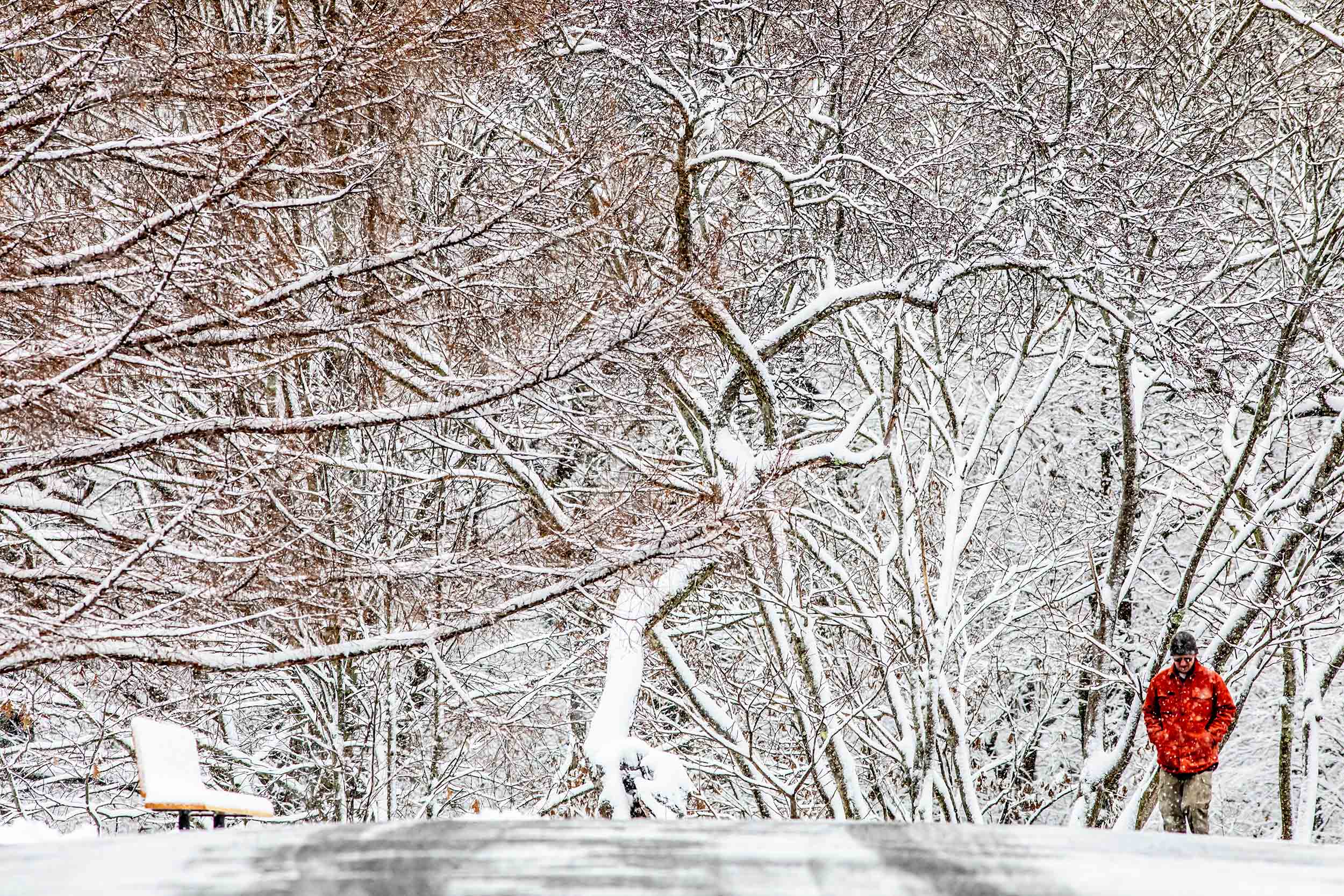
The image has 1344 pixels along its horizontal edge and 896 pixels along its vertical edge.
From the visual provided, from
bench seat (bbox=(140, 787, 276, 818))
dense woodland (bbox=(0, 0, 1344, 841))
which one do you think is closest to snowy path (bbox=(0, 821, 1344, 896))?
bench seat (bbox=(140, 787, 276, 818))

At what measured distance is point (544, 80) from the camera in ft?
35.9

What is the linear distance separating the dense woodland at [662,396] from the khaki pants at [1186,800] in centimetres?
261

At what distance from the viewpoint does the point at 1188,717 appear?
6.61 metres

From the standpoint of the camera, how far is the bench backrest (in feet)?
11.3

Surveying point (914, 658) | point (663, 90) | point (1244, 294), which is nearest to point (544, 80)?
point (663, 90)

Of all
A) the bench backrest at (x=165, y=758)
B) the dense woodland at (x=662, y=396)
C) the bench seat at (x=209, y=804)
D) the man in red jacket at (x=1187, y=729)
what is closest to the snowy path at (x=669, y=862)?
the bench seat at (x=209, y=804)

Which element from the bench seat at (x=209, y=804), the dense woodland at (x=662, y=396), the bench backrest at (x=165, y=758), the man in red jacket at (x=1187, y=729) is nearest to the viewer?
the bench seat at (x=209, y=804)

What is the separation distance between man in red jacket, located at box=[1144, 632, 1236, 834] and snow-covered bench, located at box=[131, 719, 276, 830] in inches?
188

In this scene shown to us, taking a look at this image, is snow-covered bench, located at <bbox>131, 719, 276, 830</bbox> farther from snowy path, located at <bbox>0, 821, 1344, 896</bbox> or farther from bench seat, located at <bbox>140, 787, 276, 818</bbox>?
snowy path, located at <bbox>0, 821, 1344, 896</bbox>

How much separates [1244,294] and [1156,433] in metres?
3.61

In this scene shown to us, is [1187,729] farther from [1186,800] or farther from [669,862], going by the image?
[669,862]

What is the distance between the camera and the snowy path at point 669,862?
0.87 meters

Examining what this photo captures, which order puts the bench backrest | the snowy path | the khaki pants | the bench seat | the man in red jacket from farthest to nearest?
the khaki pants < the man in red jacket < the bench backrest < the bench seat < the snowy path

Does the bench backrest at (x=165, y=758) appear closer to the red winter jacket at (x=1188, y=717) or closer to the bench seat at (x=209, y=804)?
the bench seat at (x=209, y=804)
